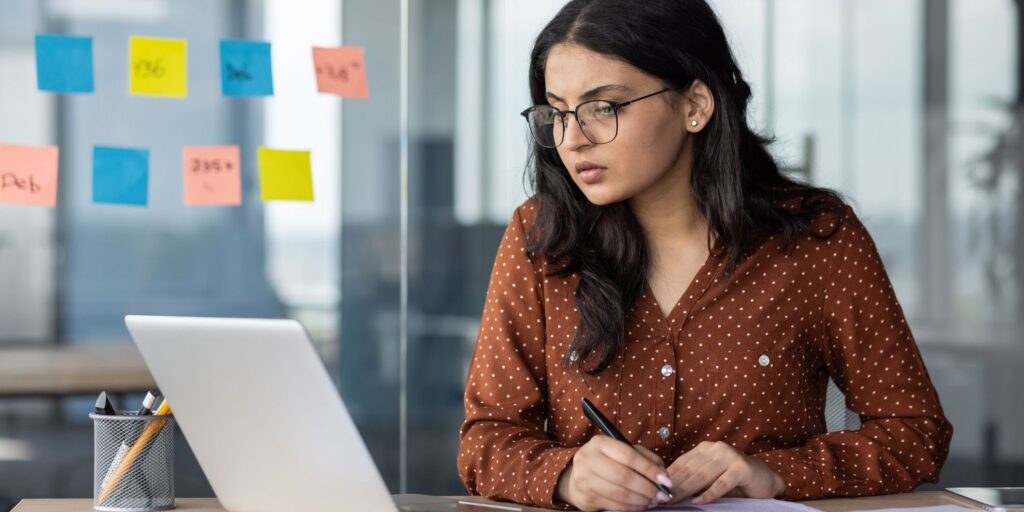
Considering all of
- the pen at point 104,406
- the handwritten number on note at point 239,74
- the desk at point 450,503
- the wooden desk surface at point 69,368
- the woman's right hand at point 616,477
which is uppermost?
the handwritten number on note at point 239,74

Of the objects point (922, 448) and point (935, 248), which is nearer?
point (922, 448)

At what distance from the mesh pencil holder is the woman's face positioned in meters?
0.56

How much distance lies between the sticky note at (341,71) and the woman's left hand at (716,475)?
1.95m

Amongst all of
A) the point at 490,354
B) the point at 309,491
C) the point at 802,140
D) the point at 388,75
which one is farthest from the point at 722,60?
the point at 802,140

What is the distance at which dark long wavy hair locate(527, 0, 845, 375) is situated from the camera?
57.9 inches

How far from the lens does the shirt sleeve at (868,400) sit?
4.37 ft

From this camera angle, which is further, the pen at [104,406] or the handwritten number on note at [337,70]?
the handwritten number on note at [337,70]

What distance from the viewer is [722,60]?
1.55 metres

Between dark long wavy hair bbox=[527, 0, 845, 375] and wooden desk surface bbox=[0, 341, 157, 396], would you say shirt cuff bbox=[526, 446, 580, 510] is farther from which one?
wooden desk surface bbox=[0, 341, 157, 396]

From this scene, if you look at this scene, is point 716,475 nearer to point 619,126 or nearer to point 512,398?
point 512,398

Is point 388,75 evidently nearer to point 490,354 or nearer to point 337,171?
point 337,171

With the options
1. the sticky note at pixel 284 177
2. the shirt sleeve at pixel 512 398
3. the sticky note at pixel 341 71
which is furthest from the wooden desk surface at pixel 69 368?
the shirt sleeve at pixel 512 398

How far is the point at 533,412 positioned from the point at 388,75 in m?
1.81

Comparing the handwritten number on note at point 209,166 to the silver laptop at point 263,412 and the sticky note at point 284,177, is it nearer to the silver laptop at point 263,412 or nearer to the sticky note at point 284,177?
the sticky note at point 284,177
